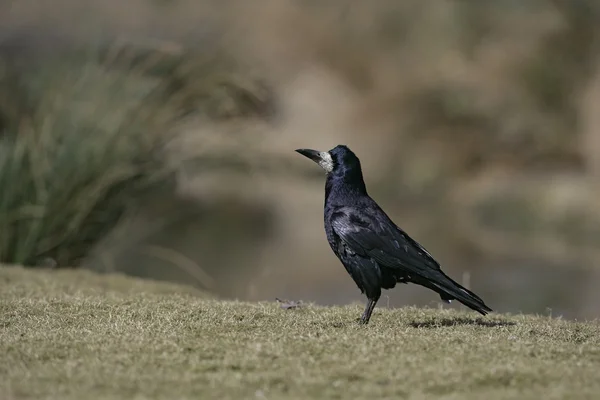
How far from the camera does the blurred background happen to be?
8.41 meters

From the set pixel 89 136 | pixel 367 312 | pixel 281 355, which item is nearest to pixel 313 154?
pixel 367 312

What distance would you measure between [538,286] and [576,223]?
436 centimetres

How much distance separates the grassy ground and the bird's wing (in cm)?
31

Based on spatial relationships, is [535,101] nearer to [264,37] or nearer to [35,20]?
[264,37]

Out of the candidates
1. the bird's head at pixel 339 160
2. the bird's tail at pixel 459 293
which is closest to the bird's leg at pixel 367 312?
the bird's tail at pixel 459 293

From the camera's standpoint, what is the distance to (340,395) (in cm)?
366

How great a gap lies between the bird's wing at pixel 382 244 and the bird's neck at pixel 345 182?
0.83 feet

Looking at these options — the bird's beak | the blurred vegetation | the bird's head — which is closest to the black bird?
the bird's head

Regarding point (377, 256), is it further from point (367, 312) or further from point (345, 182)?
point (345, 182)

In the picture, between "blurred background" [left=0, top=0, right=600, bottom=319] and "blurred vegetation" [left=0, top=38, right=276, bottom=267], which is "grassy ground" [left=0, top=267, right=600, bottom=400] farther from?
"blurred vegetation" [left=0, top=38, right=276, bottom=267]

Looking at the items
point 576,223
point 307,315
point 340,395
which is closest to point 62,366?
point 340,395

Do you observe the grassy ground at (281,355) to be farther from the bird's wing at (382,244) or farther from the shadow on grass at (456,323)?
the bird's wing at (382,244)

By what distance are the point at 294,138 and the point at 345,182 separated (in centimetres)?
967

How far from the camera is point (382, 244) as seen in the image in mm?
5152
